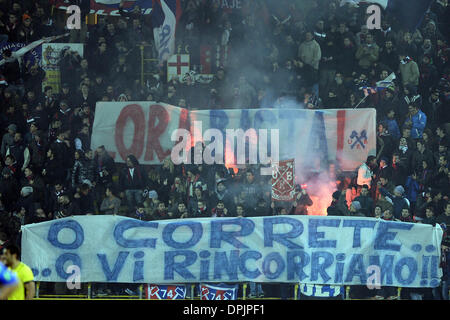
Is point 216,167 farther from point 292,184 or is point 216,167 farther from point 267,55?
point 267,55

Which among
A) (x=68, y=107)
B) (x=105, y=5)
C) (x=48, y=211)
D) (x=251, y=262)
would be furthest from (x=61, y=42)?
(x=251, y=262)

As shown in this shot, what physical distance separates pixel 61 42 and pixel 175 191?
5.31 meters

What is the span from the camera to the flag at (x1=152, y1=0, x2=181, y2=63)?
17672mm

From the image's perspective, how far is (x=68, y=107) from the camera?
16.2 metres

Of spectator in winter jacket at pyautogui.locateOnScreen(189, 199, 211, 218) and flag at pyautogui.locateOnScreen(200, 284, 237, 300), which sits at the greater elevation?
spectator in winter jacket at pyautogui.locateOnScreen(189, 199, 211, 218)

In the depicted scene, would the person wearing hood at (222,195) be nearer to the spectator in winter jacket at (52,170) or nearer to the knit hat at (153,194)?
the knit hat at (153,194)

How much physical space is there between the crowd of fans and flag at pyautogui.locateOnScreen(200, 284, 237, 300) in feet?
3.92

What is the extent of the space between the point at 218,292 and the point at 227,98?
465 cm

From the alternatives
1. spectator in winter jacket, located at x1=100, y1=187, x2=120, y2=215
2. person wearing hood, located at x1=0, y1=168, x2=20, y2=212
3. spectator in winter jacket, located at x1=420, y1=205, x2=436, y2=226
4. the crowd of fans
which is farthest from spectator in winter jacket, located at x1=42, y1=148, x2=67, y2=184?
spectator in winter jacket, located at x1=420, y1=205, x2=436, y2=226

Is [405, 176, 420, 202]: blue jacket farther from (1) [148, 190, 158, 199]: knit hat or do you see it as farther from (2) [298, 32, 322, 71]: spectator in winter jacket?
(1) [148, 190, 158, 199]: knit hat

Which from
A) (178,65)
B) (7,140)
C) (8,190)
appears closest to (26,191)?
(8,190)

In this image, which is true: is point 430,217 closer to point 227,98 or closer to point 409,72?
point 409,72

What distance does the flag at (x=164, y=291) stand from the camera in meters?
12.9

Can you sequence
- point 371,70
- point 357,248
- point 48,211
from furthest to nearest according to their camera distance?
point 371,70 → point 48,211 → point 357,248
